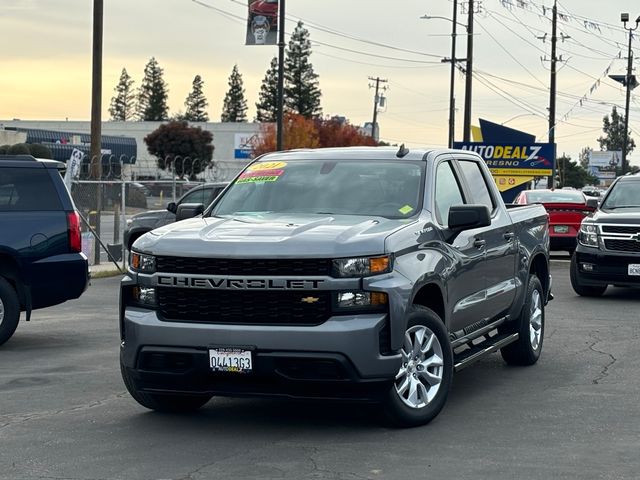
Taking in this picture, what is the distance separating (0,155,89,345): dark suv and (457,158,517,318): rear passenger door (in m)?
4.40

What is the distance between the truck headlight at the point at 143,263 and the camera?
801cm

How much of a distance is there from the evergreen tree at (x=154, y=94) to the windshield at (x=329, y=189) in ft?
463

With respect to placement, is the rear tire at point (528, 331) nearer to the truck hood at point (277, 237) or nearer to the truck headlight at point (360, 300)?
the truck hood at point (277, 237)

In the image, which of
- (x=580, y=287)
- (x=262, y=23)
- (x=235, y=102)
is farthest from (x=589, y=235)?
(x=235, y=102)

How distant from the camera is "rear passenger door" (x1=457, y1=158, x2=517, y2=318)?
979 cm

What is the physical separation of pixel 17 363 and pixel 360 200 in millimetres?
A: 4151

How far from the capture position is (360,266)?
25.0 feet

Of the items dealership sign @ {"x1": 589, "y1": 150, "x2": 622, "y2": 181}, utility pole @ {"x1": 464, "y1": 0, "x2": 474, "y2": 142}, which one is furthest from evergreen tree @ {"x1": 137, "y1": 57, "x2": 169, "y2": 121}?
utility pole @ {"x1": 464, "y1": 0, "x2": 474, "y2": 142}

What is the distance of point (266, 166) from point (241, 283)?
2.13 m

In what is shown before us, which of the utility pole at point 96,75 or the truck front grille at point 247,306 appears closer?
the truck front grille at point 247,306

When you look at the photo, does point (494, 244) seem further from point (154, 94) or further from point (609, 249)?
point (154, 94)

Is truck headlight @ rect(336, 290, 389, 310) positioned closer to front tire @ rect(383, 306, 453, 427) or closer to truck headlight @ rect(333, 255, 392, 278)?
truck headlight @ rect(333, 255, 392, 278)

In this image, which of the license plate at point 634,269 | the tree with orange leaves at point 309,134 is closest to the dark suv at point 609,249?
the license plate at point 634,269

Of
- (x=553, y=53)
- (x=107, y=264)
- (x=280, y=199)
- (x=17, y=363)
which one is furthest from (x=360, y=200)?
(x=553, y=53)
